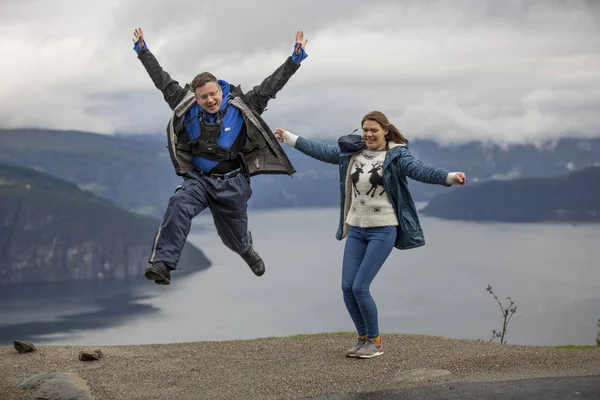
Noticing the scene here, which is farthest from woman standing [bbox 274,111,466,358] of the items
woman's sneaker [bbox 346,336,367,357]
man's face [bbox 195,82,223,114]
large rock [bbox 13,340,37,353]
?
large rock [bbox 13,340,37,353]

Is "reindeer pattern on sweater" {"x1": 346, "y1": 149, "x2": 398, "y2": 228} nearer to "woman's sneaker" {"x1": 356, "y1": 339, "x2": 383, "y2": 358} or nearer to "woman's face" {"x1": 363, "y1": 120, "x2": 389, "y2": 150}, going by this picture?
"woman's face" {"x1": 363, "y1": 120, "x2": 389, "y2": 150}

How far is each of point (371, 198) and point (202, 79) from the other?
239 cm

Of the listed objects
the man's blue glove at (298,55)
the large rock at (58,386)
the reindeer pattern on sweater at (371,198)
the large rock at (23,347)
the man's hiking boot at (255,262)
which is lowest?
the large rock at (58,386)

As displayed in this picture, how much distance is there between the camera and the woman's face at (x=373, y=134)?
997 centimetres

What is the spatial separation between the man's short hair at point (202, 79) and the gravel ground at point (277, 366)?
3545 mm

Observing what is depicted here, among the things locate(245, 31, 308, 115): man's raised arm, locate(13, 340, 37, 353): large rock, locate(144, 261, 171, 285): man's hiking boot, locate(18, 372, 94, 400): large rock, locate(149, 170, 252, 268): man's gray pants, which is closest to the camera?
locate(144, 261, 171, 285): man's hiking boot

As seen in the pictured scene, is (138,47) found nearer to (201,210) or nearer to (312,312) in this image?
(201,210)

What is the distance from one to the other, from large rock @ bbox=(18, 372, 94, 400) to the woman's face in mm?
4415

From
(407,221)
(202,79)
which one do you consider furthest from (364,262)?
(202,79)

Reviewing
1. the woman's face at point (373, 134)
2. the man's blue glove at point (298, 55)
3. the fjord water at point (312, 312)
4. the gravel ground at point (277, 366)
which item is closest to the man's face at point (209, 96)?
the man's blue glove at point (298, 55)

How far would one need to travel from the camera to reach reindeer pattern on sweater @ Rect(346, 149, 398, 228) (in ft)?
32.6

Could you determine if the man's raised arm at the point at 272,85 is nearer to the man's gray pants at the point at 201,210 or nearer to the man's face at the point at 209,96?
the man's face at the point at 209,96

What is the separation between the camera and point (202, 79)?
9.70 metres

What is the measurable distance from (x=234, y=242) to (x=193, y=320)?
14570 cm
